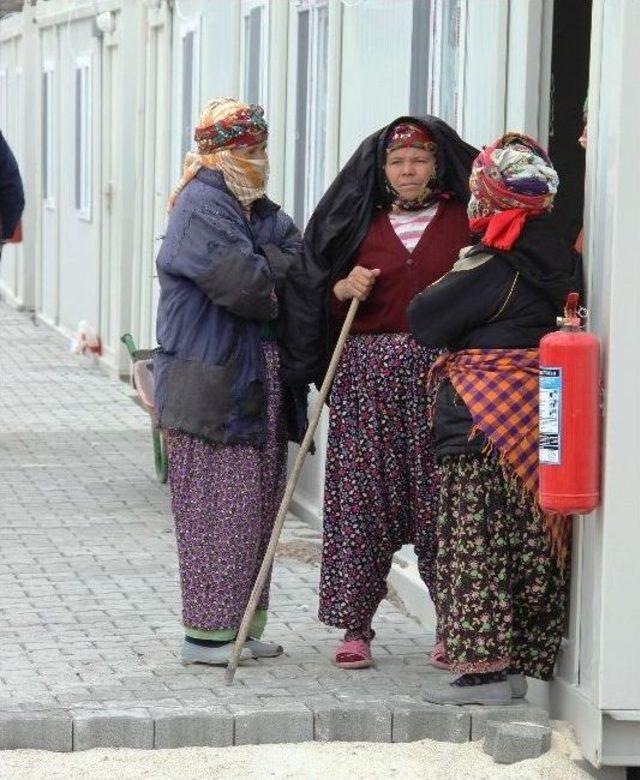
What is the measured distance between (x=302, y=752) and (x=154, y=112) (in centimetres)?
1006

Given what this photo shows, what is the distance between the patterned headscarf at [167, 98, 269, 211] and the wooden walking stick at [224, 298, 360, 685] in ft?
1.73

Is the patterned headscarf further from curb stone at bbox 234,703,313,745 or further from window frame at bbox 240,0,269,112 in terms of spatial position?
window frame at bbox 240,0,269,112

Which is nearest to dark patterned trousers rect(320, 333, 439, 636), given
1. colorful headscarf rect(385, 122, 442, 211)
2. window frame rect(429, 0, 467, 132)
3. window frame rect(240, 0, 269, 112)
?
colorful headscarf rect(385, 122, 442, 211)

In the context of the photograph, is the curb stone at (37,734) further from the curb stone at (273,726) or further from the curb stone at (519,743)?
the curb stone at (519,743)

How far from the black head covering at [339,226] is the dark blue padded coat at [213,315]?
0.26 ft

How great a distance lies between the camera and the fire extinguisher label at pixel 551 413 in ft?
18.6

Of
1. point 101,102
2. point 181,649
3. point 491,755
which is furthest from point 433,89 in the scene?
point 101,102

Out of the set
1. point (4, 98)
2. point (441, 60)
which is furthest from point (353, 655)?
point (4, 98)

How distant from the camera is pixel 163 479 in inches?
427

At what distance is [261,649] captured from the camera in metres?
6.99

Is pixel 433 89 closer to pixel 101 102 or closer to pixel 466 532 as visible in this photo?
pixel 466 532

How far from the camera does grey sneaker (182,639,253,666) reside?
6836 millimetres

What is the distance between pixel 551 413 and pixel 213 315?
1413 millimetres

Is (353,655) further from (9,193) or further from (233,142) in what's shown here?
(9,193)
